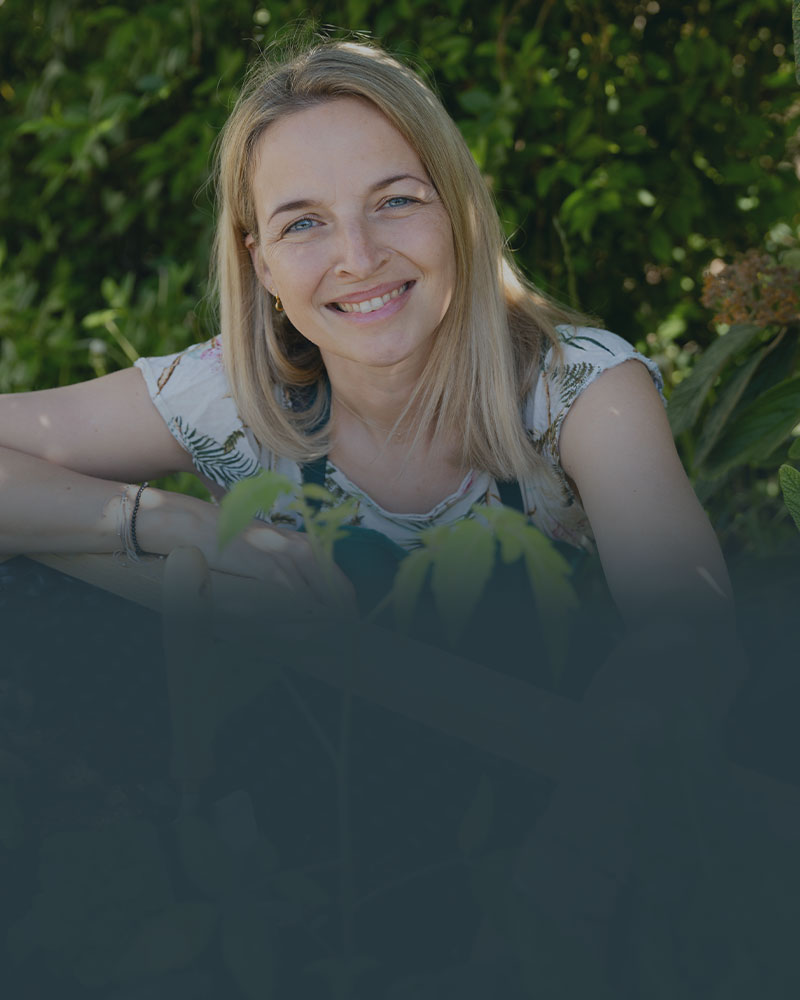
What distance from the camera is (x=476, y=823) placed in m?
0.77

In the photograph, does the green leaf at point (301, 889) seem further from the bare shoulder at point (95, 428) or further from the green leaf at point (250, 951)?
the bare shoulder at point (95, 428)

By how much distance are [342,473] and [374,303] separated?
1.03ft

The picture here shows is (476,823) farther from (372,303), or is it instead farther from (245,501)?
(372,303)

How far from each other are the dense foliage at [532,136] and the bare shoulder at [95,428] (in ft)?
2.43

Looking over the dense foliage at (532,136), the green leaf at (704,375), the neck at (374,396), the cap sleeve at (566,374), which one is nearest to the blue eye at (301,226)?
the neck at (374,396)

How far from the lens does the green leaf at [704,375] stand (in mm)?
1768

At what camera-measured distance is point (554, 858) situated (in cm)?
72

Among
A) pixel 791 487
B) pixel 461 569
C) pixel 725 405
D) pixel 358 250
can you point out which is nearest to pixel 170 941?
pixel 461 569

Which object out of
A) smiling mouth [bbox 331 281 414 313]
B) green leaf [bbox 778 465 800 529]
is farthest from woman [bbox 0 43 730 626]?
green leaf [bbox 778 465 800 529]

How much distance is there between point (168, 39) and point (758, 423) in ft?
5.94

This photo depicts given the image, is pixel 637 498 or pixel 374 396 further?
pixel 374 396

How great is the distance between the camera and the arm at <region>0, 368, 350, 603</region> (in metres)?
1.34

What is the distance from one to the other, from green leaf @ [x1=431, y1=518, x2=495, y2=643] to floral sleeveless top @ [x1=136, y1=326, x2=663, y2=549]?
885 millimetres

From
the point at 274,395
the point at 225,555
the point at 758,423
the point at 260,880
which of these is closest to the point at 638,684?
the point at 260,880
